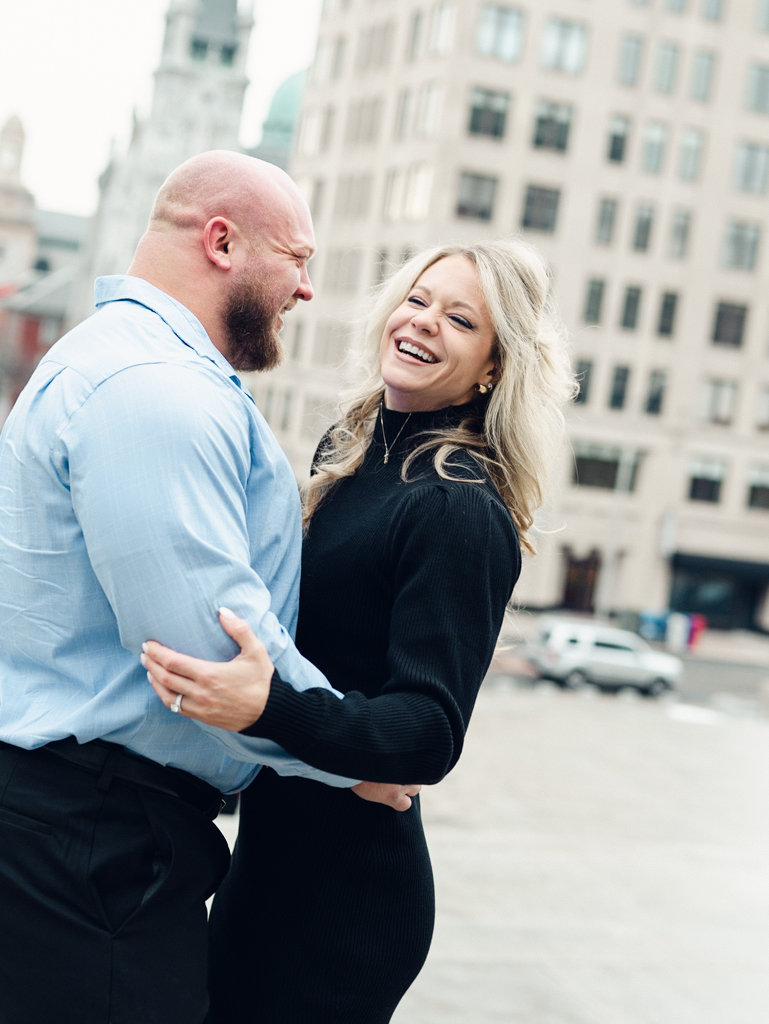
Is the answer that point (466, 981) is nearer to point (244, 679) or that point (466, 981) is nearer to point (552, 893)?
point (552, 893)

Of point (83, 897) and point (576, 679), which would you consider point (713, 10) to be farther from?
point (83, 897)

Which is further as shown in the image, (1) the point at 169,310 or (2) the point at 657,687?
(2) the point at 657,687

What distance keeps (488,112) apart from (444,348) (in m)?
39.8

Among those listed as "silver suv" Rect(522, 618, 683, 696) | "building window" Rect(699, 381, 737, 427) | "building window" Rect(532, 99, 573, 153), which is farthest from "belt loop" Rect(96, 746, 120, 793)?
"building window" Rect(699, 381, 737, 427)

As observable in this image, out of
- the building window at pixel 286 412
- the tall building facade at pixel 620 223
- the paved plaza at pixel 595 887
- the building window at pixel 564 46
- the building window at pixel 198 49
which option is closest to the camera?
the paved plaza at pixel 595 887

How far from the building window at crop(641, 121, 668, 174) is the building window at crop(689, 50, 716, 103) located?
1817mm

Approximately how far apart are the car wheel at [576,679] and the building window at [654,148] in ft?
78.2

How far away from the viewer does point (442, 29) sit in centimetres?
3925

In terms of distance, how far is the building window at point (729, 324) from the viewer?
135 ft

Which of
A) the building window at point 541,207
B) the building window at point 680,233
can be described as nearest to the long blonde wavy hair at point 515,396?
the building window at point 541,207

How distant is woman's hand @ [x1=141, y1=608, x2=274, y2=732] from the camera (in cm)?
175

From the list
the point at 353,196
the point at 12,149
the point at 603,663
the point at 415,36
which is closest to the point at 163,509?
the point at 603,663

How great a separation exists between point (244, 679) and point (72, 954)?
57 cm

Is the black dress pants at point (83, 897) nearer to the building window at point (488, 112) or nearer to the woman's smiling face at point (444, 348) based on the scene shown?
the woman's smiling face at point (444, 348)
